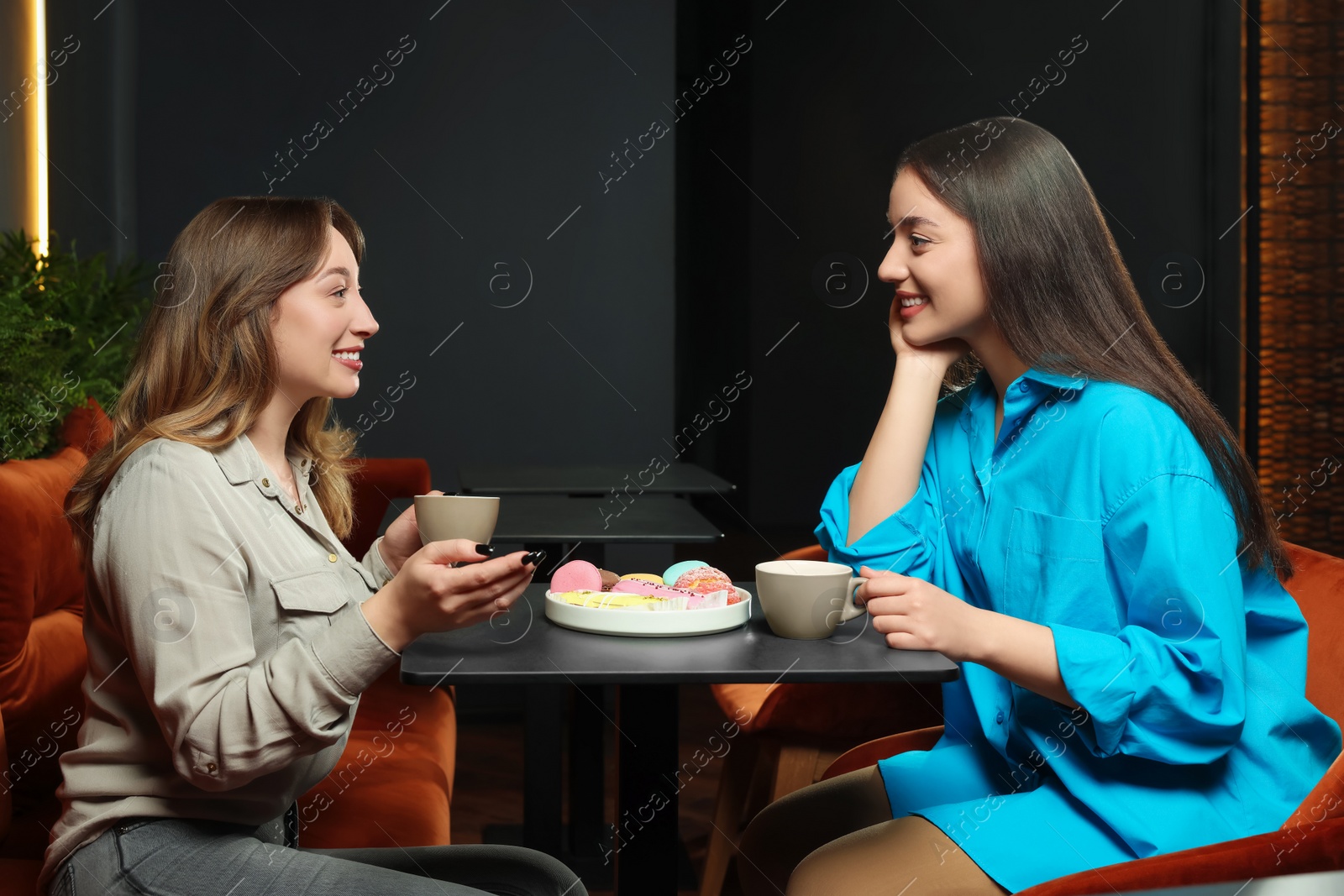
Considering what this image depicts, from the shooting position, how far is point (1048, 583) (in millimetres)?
1236

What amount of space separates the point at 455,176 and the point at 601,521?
2345 mm

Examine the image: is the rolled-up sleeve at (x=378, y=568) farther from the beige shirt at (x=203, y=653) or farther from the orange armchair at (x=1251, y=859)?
the orange armchair at (x=1251, y=859)

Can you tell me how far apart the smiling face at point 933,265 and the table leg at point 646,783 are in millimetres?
525

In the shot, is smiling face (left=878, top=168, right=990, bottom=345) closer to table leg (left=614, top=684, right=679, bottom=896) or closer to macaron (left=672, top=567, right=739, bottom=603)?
macaron (left=672, top=567, right=739, bottom=603)

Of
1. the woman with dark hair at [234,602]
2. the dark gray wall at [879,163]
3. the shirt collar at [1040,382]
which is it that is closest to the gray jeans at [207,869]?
the woman with dark hair at [234,602]

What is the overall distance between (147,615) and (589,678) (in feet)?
1.23

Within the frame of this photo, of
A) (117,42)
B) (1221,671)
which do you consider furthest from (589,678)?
(117,42)

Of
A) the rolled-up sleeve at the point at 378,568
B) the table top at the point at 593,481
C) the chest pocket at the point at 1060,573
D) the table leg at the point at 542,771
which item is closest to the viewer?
the chest pocket at the point at 1060,573

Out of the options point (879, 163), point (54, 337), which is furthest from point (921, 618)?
point (879, 163)

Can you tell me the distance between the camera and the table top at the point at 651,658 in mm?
994

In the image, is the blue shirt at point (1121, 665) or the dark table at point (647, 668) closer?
the dark table at point (647, 668)

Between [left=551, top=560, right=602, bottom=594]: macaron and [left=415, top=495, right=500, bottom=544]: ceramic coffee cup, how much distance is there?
0.10 meters

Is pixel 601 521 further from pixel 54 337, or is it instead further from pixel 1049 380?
pixel 54 337

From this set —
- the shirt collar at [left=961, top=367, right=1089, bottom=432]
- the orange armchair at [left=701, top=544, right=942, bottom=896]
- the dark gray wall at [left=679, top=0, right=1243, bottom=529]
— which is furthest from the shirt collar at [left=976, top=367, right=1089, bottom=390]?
the dark gray wall at [left=679, top=0, right=1243, bottom=529]
